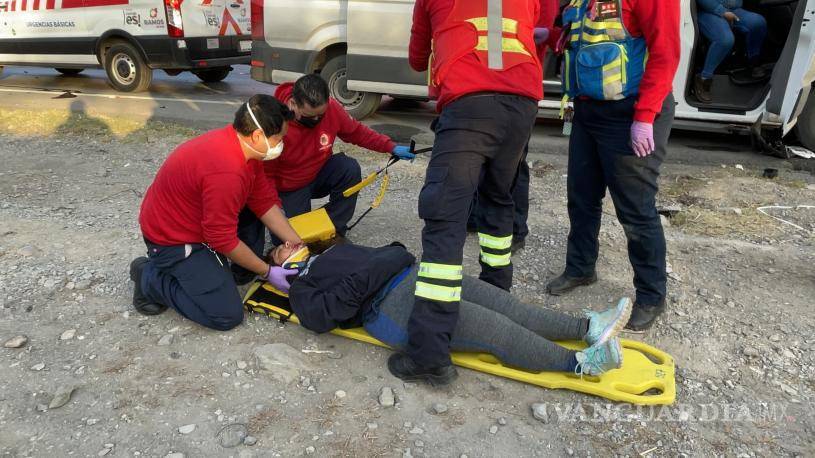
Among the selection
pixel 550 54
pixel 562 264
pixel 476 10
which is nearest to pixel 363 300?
pixel 476 10

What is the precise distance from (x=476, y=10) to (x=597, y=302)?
1754 millimetres

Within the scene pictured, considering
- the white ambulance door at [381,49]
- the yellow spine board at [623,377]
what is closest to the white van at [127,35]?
the white ambulance door at [381,49]

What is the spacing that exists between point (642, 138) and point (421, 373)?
1.41m

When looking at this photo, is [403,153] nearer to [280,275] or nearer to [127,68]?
[280,275]

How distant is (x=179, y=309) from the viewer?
2.96 metres

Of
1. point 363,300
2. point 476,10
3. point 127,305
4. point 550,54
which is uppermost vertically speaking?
point 476,10

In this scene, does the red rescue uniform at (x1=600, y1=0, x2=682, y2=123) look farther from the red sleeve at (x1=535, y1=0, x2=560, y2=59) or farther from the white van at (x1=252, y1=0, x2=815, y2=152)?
the white van at (x1=252, y1=0, x2=815, y2=152)

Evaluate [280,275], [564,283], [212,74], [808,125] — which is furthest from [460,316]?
[212,74]

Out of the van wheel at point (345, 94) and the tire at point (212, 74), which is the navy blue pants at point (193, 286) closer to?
the van wheel at point (345, 94)

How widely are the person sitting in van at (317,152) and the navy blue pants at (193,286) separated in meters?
0.86

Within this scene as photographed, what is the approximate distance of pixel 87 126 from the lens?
6.58 metres

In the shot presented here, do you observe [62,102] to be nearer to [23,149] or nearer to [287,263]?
[23,149]

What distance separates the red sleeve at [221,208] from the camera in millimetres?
2725

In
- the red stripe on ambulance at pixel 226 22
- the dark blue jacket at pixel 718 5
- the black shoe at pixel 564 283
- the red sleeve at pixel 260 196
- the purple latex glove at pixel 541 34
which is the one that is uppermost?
the dark blue jacket at pixel 718 5
